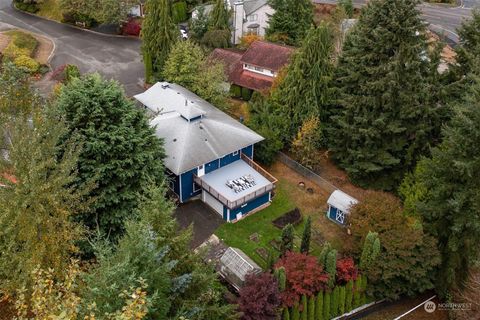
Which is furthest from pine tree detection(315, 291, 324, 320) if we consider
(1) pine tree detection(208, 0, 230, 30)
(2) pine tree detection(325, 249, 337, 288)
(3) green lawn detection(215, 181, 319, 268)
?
(1) pine tree detection(208, 0, 230, 30)

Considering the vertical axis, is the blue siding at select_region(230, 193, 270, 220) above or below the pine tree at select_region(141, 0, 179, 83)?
below

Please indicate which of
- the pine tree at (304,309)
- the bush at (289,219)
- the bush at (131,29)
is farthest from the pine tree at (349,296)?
the bush at (131,29)

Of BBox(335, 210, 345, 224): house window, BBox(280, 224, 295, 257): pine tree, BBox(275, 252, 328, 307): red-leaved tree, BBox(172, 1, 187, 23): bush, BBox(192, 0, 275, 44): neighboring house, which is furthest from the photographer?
BBox(172, 1, 187, 23): bush

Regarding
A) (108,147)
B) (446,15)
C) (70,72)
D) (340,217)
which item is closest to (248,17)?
(70,72)

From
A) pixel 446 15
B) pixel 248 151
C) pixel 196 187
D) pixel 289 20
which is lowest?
pixel 196 187

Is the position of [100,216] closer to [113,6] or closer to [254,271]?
[254,271]

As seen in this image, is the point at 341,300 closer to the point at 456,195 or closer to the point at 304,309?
the point at 304,309

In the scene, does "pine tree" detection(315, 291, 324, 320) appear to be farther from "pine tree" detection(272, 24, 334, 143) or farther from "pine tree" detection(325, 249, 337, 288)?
"pine tree" detection(272, 24, 334, 143)
